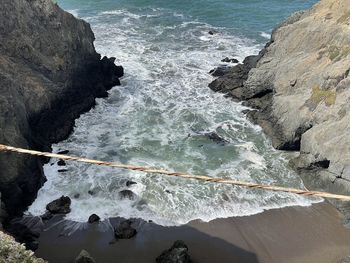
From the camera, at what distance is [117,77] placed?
132ft

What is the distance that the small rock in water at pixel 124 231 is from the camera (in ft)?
73.6

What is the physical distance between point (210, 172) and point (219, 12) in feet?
110

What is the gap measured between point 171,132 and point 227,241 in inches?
474

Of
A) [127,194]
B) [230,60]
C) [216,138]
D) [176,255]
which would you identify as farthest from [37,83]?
[230,60]

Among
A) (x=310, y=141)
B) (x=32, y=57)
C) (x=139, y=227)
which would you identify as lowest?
(x=139, y=227)

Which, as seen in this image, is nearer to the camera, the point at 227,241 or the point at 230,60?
the point at 227,241

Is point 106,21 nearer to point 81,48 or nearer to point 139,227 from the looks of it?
point 81,48

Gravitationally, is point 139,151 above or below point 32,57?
below

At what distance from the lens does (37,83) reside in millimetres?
30016

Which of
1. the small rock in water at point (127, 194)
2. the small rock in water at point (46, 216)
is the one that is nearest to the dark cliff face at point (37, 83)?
the small rock in water at point (46, 216)

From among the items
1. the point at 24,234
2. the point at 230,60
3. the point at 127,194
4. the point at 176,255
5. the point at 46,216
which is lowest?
the point at 46,216

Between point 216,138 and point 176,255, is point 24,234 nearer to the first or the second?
point 176,255

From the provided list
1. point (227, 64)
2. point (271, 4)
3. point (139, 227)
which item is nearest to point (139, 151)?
point (139, 227)

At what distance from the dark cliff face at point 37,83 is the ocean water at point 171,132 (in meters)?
1.16
